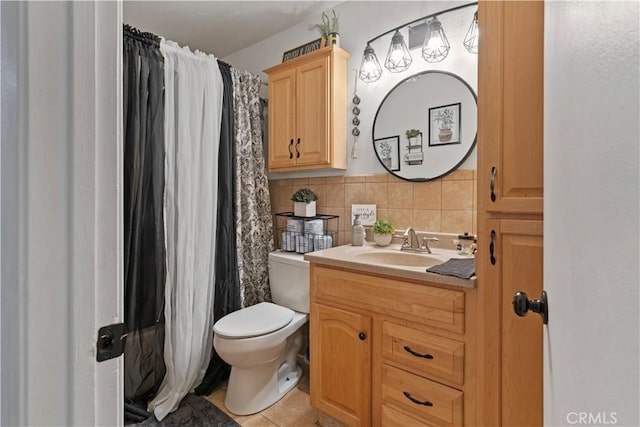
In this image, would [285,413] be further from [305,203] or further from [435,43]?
[435,43]

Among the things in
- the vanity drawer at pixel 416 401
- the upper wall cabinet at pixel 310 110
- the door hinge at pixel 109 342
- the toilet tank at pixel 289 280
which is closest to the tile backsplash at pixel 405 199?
the upper wall cabinet at pixel 310 110

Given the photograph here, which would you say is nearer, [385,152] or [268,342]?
[268,342]

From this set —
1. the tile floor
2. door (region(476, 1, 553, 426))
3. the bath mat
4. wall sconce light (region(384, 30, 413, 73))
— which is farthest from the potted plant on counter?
the bath mat

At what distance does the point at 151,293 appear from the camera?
1675 mm

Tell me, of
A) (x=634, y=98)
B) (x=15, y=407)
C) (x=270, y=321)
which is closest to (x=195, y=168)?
(x=270, y=321)

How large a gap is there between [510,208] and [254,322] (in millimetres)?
1354

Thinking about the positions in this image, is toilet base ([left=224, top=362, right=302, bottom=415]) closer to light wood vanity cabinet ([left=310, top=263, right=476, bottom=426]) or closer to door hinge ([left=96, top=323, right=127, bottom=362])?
light wood vanity cabinet ([left=310, top=263, right=476, bottom=426])

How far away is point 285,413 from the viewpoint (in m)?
1.60

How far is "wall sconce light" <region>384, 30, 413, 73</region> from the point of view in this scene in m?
1.68

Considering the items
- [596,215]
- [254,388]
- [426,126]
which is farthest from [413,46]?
[254,388]

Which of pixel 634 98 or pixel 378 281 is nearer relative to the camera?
pixel 634 98

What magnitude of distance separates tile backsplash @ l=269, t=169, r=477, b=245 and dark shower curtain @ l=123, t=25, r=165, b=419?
0.97m

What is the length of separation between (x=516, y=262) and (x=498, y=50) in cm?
65

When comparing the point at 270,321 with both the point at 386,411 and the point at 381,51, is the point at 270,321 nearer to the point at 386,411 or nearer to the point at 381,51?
the point at 386,411
